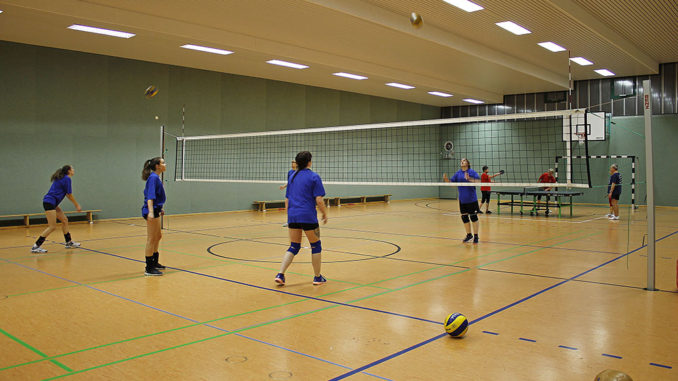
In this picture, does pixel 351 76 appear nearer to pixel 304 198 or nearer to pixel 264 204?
pixel 264 204

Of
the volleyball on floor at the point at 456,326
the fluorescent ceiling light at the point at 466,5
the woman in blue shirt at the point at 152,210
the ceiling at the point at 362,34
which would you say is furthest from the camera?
the fluorescent ceiling light at the point at 466,5

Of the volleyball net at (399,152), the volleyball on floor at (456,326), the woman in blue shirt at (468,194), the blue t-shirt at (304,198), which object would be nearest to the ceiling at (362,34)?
the volleyball net at (399,152)

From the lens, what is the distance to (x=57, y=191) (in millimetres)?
9383

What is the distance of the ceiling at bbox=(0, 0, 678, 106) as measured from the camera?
35.8 feet

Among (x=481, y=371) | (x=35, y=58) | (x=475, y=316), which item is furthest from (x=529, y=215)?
(x=35, y=58)

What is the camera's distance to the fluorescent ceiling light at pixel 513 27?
13.2m

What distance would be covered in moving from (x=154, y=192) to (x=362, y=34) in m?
8.11

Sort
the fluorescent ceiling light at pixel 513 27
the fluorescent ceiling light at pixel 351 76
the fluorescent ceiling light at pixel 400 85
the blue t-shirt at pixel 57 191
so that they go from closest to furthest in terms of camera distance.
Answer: the blue t-shirt at pixel 57 191
the fluorescent ceiling light at pixel 513 27
the fluorescent ceiling light at pixel 351 76
the fluorescent ceiling light at pixel 400 85

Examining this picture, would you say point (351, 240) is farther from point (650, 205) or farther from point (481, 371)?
point (481, 371)

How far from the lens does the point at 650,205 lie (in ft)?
20.0

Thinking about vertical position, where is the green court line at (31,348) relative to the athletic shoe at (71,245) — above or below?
below

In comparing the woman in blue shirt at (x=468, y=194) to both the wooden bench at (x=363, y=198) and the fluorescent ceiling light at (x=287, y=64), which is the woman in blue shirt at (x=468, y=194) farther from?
the wooden bench at (x=363, y=198)

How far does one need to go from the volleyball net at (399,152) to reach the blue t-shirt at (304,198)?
11.0m

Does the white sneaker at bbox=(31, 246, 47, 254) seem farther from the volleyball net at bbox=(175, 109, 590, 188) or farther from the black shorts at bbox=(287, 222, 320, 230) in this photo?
the volleyball net at bbox=(175, 109, 590, 188)
